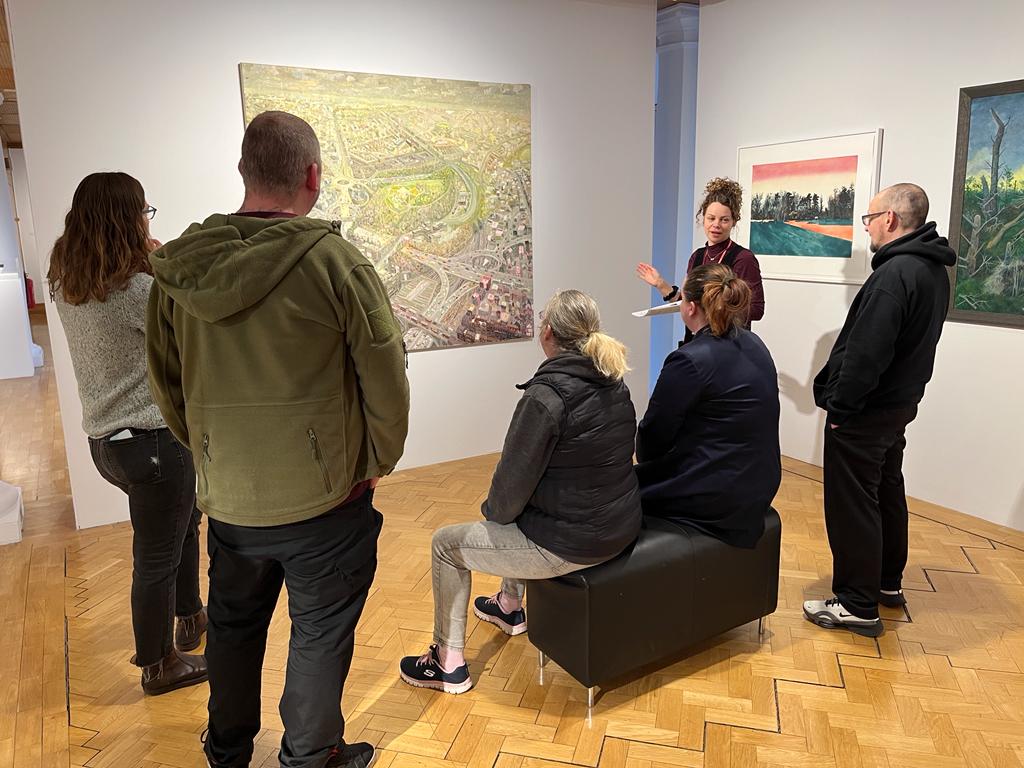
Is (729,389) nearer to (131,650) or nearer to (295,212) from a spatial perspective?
(295,212)

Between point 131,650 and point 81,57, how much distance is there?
2.76 m

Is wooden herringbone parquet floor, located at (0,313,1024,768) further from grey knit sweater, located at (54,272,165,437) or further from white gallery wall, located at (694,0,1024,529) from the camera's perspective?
grey knit sweater, located at (54,272,165,437)

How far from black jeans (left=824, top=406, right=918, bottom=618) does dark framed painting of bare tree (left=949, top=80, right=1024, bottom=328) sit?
1374 millimetres

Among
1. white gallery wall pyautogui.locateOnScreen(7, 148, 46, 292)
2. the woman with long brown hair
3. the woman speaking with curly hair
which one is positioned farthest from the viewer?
white gallery wall pyautogui.locateOnScreen(7, 148, 46, 292)

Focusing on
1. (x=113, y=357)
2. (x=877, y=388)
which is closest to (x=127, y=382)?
(x=113, y=357)

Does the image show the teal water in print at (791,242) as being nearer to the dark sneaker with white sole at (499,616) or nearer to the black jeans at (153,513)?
the dark sneaker with white sole at (499,616)

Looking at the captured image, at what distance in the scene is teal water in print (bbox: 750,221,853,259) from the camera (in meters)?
4.61

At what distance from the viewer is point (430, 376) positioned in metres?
4.93

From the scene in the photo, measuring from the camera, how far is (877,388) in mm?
2801

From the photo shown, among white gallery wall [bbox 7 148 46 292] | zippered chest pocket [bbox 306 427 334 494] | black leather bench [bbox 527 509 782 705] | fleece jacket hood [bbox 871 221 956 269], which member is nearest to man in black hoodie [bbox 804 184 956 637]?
fleece jacket hood [bbox 871 221 956 269]

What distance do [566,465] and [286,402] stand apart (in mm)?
870

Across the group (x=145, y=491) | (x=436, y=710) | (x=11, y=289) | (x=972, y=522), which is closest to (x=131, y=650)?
(x=145, y=491)

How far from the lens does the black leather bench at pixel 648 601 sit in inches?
93.1

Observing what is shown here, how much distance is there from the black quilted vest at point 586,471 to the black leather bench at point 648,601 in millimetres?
106
